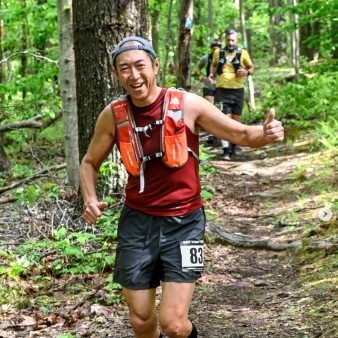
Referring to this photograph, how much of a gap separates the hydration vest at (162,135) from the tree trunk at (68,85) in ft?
13.0

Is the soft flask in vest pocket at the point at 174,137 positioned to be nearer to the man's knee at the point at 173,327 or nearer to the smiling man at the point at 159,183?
the smiling man at the point at 159,183

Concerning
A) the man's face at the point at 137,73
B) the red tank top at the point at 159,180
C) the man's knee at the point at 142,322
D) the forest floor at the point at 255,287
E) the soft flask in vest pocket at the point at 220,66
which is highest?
the soft flask in vest pocket at the point at 220,66

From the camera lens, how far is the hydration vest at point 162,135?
11.4ft

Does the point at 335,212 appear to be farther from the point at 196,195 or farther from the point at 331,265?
the point at 196,195

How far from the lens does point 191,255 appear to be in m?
3.56

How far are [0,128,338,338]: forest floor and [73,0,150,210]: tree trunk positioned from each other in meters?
1.72

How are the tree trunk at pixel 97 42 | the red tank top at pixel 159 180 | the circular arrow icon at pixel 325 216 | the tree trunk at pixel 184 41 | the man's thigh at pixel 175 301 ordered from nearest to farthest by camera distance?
the man's thigh at pixel 175 301, the red tank top at pixel 159 180, the tree trunk at pixel 97 42, the circular arrow icon at pixel 325 216, the tree trunk at pixel 184 41

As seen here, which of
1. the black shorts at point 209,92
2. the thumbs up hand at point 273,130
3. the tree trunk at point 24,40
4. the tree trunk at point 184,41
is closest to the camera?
the thumbs up hand at point 273,130

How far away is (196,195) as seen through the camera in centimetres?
369

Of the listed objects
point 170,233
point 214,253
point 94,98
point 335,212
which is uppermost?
point 94,98

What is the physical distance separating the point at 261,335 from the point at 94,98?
3.25m

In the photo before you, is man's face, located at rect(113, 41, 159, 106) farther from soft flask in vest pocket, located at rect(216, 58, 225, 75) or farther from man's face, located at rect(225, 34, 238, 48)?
soft flask in vest pocket, located at rect(216, 58, 225, 75)

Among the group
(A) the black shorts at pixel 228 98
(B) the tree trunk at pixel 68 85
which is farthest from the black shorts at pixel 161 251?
(A) the black shorts at pixel 228 98

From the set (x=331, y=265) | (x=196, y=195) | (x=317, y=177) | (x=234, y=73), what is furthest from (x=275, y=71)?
(x=196, y=195)
